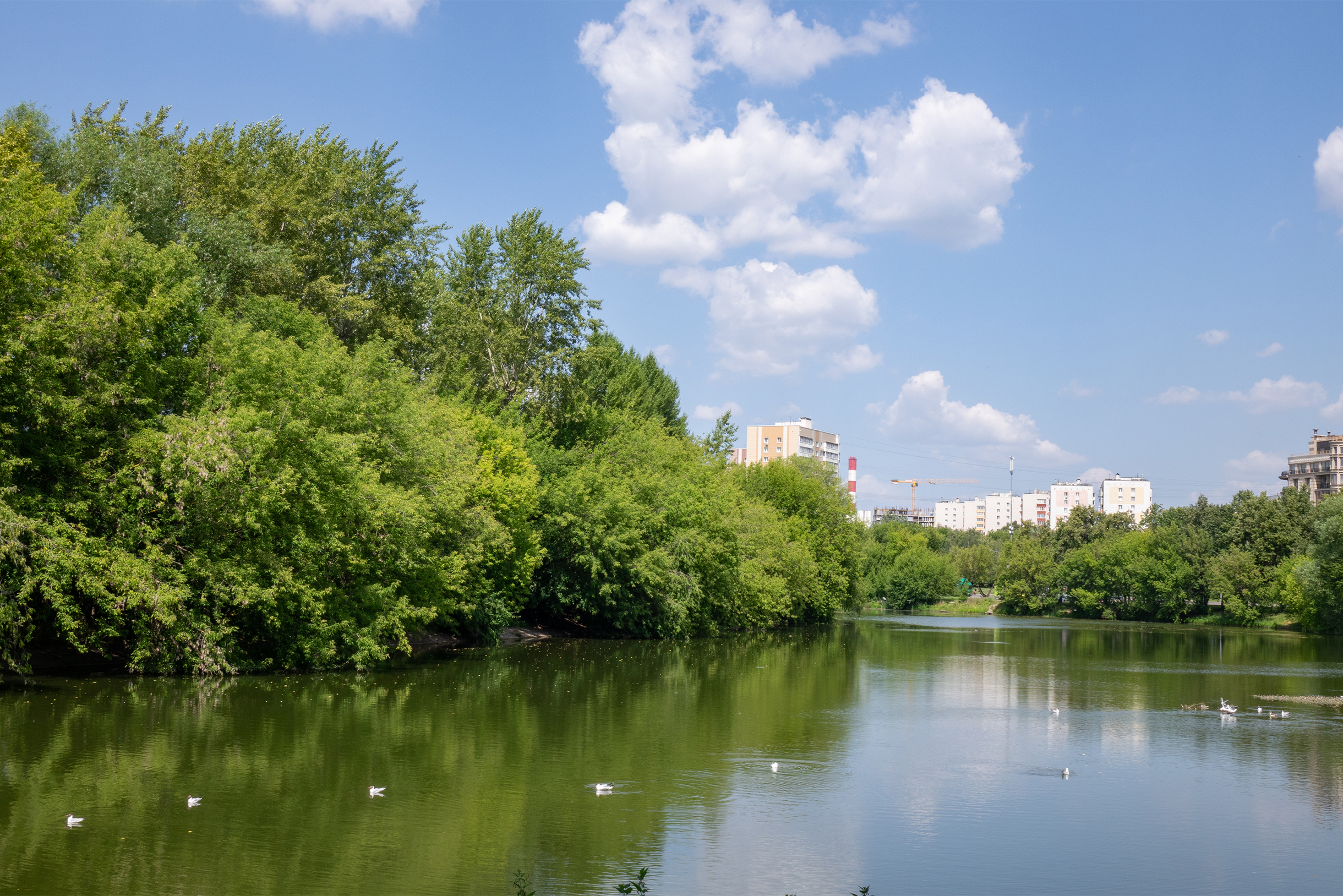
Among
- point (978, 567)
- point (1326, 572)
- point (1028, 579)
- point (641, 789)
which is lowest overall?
point (641, 789)

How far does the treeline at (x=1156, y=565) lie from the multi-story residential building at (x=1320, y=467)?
37.3m

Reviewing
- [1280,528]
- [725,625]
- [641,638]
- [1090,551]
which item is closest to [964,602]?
[1090,551]

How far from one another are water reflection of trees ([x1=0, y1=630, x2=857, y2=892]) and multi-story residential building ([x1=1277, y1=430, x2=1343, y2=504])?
156 meters

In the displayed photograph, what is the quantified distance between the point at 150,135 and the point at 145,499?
27974mm

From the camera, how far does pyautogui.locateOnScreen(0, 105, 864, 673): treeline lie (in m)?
27.3

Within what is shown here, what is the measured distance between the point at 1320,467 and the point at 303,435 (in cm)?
17507

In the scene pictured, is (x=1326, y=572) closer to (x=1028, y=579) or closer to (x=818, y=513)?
(x=818, y=513)

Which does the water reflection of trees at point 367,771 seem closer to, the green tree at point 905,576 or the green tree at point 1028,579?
the green tree at point 905,576

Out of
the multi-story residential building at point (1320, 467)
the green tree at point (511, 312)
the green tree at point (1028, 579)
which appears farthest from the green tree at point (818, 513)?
the multi-story residential building at point (1320, 467)

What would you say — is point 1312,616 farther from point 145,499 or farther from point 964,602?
point 145,499

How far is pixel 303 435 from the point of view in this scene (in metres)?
30.4

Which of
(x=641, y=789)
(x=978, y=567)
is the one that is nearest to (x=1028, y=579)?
(x=978, y=567)

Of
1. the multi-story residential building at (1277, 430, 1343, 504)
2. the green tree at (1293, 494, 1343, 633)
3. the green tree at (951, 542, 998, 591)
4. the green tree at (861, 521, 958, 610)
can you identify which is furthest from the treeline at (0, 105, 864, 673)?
the multi-story residential building at (1277, 430, 1343, 504)

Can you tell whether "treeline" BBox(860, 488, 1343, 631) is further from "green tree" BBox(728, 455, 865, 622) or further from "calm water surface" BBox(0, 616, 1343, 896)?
"calm water surface" BBox(0, 616, 1343, 896)
